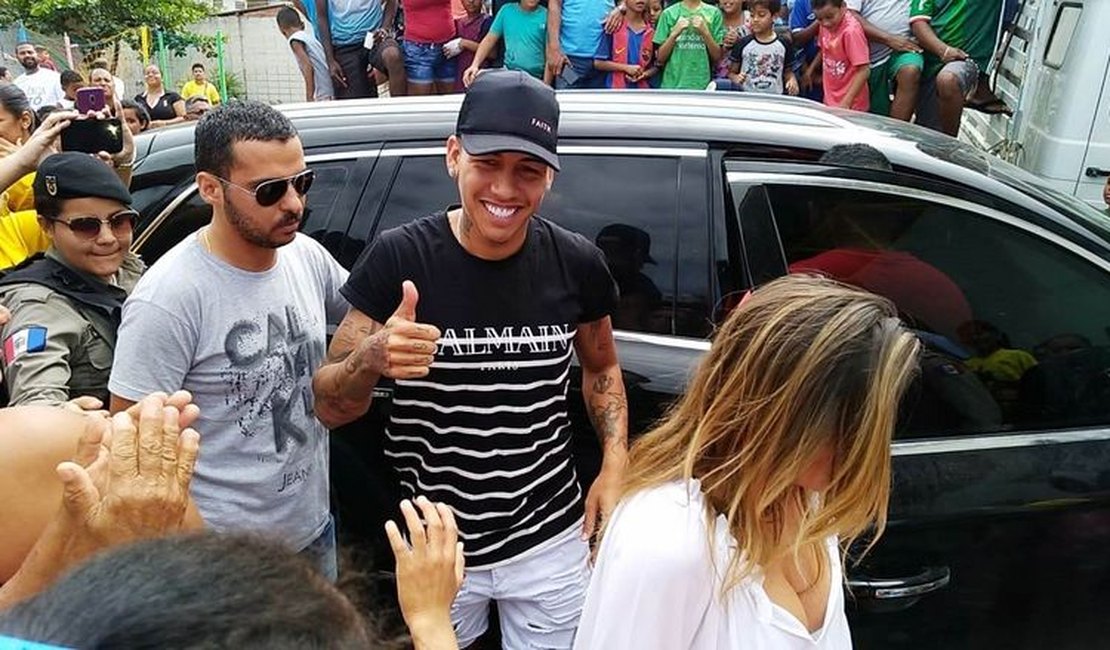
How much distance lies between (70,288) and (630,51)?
504 cm

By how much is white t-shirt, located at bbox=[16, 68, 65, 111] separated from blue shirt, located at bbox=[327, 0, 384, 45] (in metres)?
6.72

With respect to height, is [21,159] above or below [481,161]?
below

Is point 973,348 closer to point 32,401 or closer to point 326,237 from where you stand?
point 326,237

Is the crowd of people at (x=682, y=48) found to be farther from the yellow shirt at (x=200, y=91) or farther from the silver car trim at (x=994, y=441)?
the yellow shirt at (x=200, y=91)

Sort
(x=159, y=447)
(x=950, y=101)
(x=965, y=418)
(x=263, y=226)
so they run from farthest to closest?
1. (x=950, y=101)
2. (x=965, y=418)
3. (x=263, y=226)
4. (x=159, y=447)

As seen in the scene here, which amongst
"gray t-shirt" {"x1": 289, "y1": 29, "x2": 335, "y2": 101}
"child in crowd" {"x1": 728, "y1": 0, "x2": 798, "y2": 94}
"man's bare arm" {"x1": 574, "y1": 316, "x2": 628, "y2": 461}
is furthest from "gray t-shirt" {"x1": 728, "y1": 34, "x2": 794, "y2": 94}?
"man's bare arm" {"x1": 574, "y1": 316, "x2": 628, "y2": 461}

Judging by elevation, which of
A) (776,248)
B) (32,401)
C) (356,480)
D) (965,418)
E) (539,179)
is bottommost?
(356,480)

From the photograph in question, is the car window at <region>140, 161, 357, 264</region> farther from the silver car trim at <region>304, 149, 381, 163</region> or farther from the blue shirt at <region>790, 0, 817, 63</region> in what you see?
the blue shirt at <region>790, 0, 817, 63</region>

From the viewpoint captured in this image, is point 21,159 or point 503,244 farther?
point 21,159

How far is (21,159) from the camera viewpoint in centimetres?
287

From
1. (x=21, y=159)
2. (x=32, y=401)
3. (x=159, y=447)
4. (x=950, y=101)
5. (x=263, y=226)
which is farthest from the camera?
(x=950, y=101)

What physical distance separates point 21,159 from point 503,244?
5.82 feet

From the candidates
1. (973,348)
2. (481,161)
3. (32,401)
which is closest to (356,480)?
(32,401)

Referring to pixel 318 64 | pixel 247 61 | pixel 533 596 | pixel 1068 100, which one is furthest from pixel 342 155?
pixel 247 61
